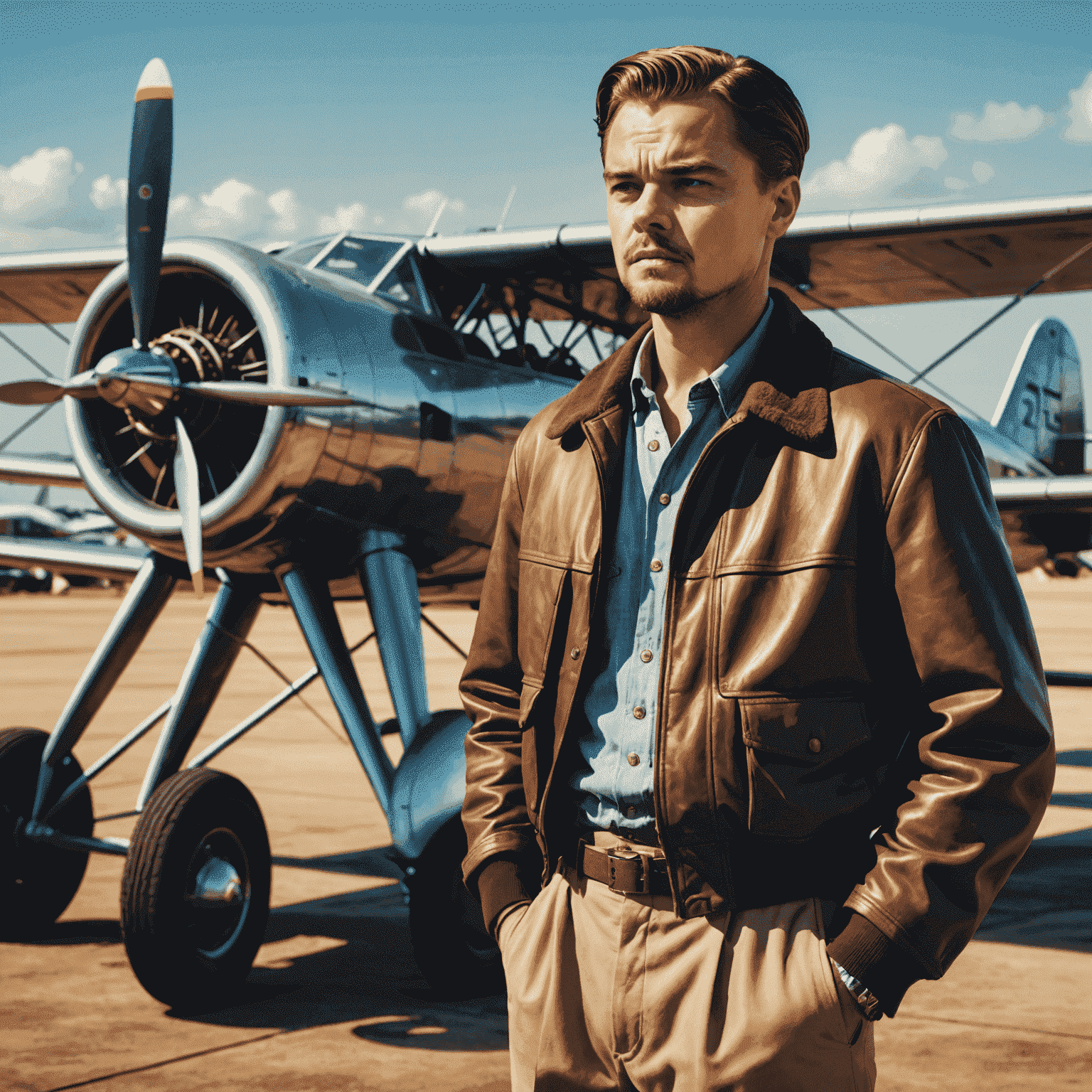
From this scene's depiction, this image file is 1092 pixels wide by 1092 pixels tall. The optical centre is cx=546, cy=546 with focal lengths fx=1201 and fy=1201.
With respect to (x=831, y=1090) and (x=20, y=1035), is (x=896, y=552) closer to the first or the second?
(x=831, y=1090)

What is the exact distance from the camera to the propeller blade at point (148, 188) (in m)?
4.59

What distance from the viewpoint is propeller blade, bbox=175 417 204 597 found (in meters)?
4.55

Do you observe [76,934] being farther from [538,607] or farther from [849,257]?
[849,257]

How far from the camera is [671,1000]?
1.54 metres

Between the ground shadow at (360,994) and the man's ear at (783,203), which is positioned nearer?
the man's ear at (783,203)

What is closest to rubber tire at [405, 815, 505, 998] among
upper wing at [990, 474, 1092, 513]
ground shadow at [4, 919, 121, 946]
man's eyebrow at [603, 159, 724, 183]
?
ground shadow at [4, 919, 121, 946]

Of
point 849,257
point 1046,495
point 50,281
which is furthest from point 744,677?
point 50,281

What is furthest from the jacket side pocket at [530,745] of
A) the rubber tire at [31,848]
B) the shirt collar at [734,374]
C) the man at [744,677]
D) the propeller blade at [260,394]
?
the rubber tire at [31,848]

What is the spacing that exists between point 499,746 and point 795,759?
602mm

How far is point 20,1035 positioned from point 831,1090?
10.6 feet

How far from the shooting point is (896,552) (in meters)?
1.47

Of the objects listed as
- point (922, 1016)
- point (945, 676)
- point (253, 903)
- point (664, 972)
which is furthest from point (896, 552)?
point (253, 903)

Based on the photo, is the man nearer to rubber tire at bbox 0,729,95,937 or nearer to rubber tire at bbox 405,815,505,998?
rubber tire at bbox 405,815,505,998

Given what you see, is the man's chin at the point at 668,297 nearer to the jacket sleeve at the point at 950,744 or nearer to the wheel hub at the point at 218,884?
the jacket sleeve at the point at 950,744
